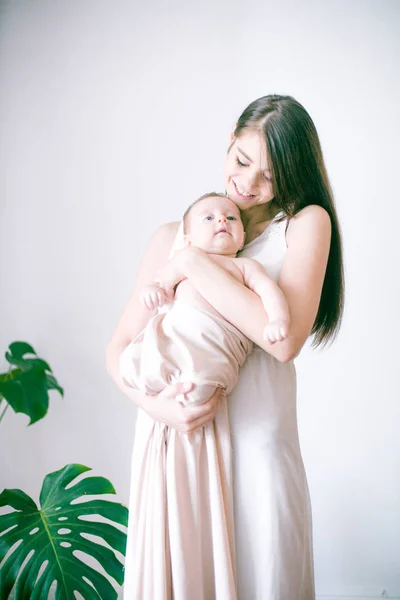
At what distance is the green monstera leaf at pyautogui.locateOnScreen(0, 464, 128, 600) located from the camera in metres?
1.59

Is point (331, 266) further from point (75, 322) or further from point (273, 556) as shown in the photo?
point (75, 322)

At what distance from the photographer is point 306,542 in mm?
1283

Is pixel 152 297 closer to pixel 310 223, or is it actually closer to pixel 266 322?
pixel 266 322

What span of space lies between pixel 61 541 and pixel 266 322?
895 millimetres

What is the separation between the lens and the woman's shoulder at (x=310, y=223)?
4.17 feet

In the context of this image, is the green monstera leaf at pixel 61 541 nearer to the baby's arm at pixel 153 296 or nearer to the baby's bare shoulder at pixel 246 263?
the baby's arm at pixel 153 296

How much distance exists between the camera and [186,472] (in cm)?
119

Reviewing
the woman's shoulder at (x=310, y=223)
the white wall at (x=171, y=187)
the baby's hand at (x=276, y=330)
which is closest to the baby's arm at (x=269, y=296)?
the baby's hand at (x=276, y=330)

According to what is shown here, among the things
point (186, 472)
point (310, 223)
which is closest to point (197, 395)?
point (186, 472)

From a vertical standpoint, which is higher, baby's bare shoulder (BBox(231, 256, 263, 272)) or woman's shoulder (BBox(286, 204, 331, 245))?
woman's shoulder (BBox(286, 204, 331, 245))

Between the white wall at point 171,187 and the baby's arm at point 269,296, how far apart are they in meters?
0.96

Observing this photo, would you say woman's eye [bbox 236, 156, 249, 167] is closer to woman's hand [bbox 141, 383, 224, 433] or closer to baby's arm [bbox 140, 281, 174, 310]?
baby's arm [bbox 140, 281, 174, 310]

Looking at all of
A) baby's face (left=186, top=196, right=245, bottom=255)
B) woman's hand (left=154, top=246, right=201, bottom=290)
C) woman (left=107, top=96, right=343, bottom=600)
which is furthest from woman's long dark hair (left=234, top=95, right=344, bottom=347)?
woman's hand (left=154, top=246, right=201, bottom=290)

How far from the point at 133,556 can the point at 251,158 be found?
2.72 feet
